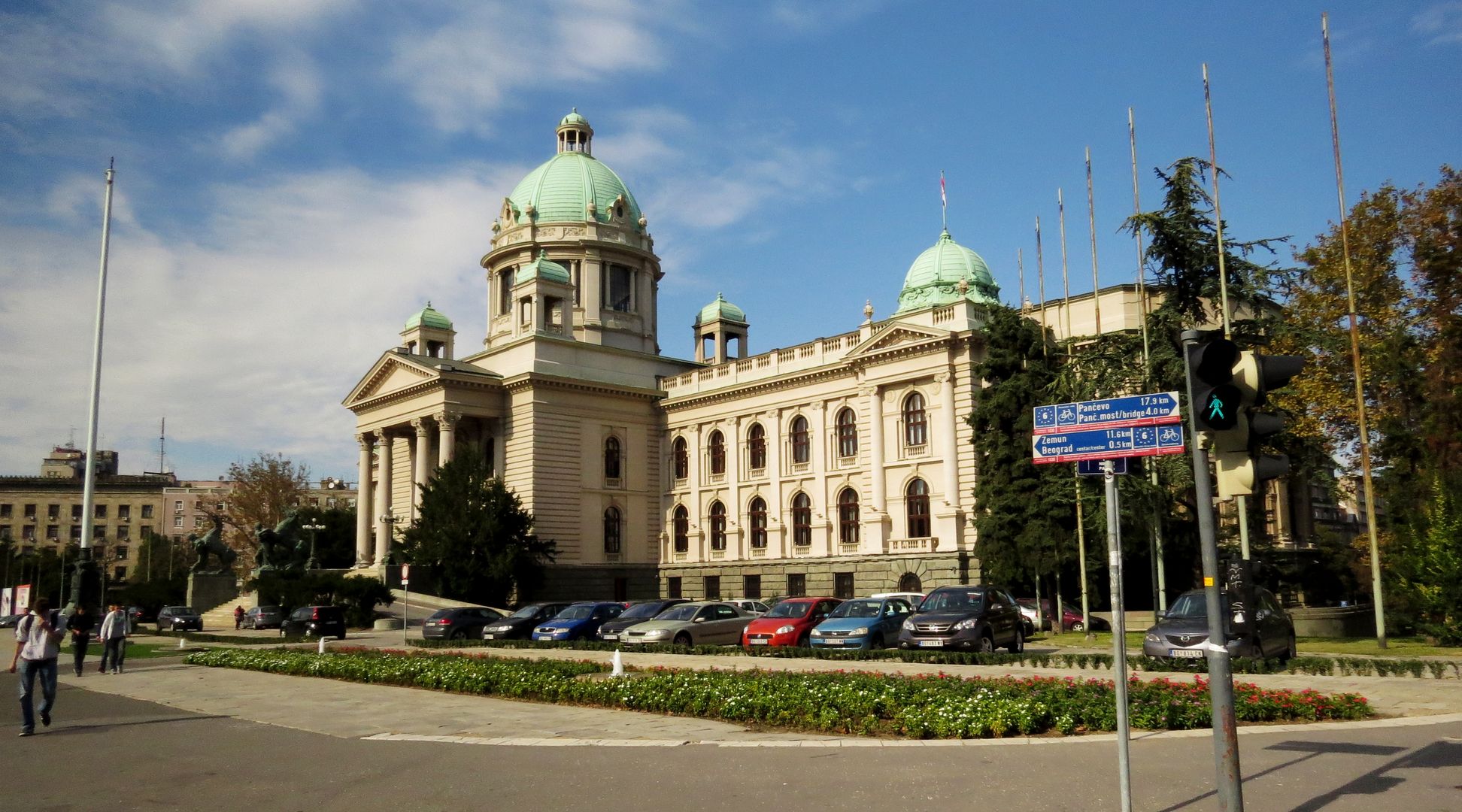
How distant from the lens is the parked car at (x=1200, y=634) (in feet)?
66.9

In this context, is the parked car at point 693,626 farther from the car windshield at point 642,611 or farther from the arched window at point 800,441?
the arched window at point 800,441

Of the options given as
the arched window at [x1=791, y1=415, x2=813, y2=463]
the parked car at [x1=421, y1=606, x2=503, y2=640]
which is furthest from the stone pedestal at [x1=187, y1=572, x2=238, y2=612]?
the arched window at [x1=791, y1=415, x2=813, y2=463]

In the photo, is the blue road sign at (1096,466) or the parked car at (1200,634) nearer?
the blue road sign at (1096,466)

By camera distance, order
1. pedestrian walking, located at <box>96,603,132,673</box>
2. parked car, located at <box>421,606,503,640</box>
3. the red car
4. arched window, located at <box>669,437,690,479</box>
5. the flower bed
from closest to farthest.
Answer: the flower bed
pedestrian walking, located at <box>96,603,132,673</box>
the red car
parked car, located at <box>421,606,503,640</box>
arched window, located at <box>669,437,690,479</box>

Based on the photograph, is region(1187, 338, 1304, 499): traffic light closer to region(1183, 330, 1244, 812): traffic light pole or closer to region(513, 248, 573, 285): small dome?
region(1183, 330, 1244, 812): traffic light pole

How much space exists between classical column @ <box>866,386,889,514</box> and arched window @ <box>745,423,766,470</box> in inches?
355

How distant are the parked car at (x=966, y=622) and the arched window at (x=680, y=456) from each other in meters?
39.0

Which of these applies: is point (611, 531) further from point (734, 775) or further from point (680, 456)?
point (734, 775)

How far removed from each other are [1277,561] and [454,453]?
37540 millimetres

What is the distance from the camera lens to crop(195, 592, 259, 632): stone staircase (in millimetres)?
54450

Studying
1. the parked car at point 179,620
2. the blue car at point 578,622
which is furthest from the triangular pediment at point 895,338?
the parked car at point 179,620

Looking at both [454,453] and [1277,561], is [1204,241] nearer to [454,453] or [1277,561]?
[1277,561]

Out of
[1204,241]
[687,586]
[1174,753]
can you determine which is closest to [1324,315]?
[1204,241]

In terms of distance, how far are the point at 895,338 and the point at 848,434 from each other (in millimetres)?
6412
